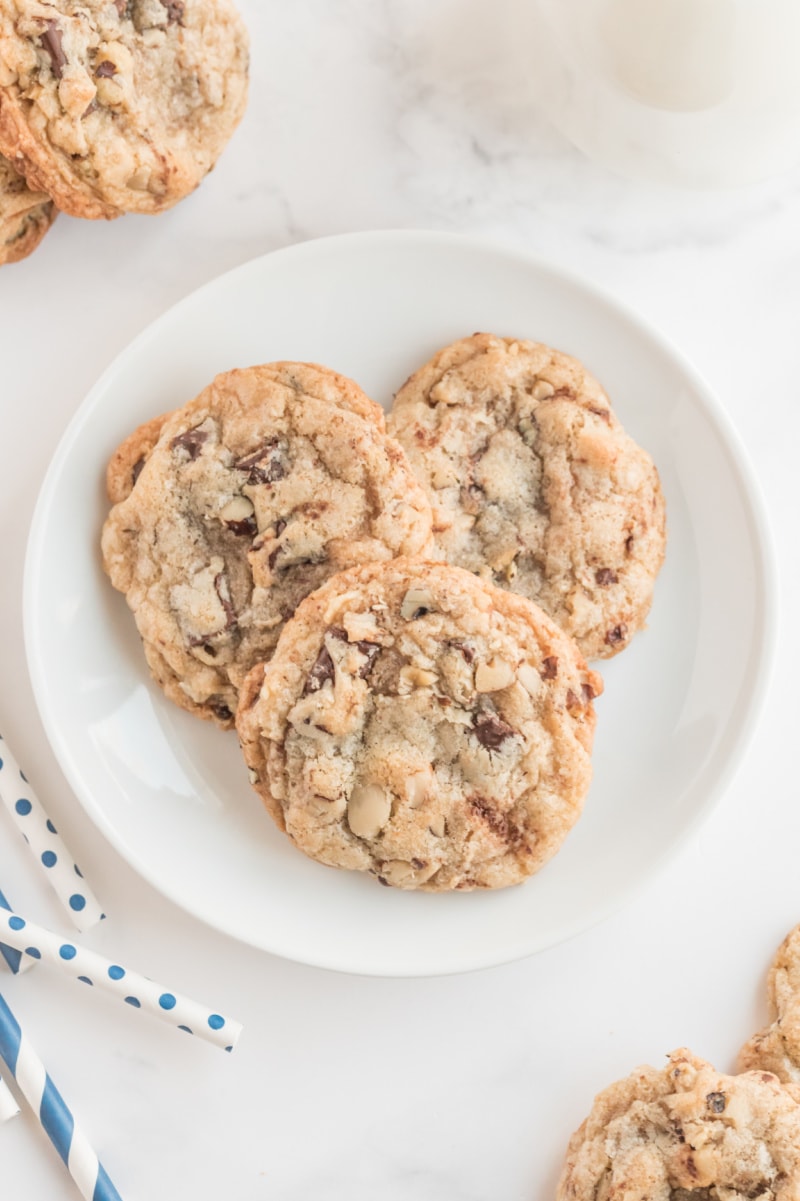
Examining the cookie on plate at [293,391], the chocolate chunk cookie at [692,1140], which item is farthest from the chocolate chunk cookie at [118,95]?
the chocolate chunk cookie at [692,1140]

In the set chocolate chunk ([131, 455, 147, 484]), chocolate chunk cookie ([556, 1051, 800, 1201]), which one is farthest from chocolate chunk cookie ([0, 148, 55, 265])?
chocolate chunk cookie ([556, 1051, 800, 1201])

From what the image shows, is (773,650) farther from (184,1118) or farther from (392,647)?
(184,1118)

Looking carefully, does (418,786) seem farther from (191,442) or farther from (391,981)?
(191,442)

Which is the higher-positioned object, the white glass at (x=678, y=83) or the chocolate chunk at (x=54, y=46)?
the white glass at (x=678, y=83)

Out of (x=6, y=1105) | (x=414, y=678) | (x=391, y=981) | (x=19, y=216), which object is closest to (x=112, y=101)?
(x=19, y=216)

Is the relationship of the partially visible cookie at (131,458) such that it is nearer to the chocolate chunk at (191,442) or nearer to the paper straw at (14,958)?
the chocolate chunk at (191,442)
